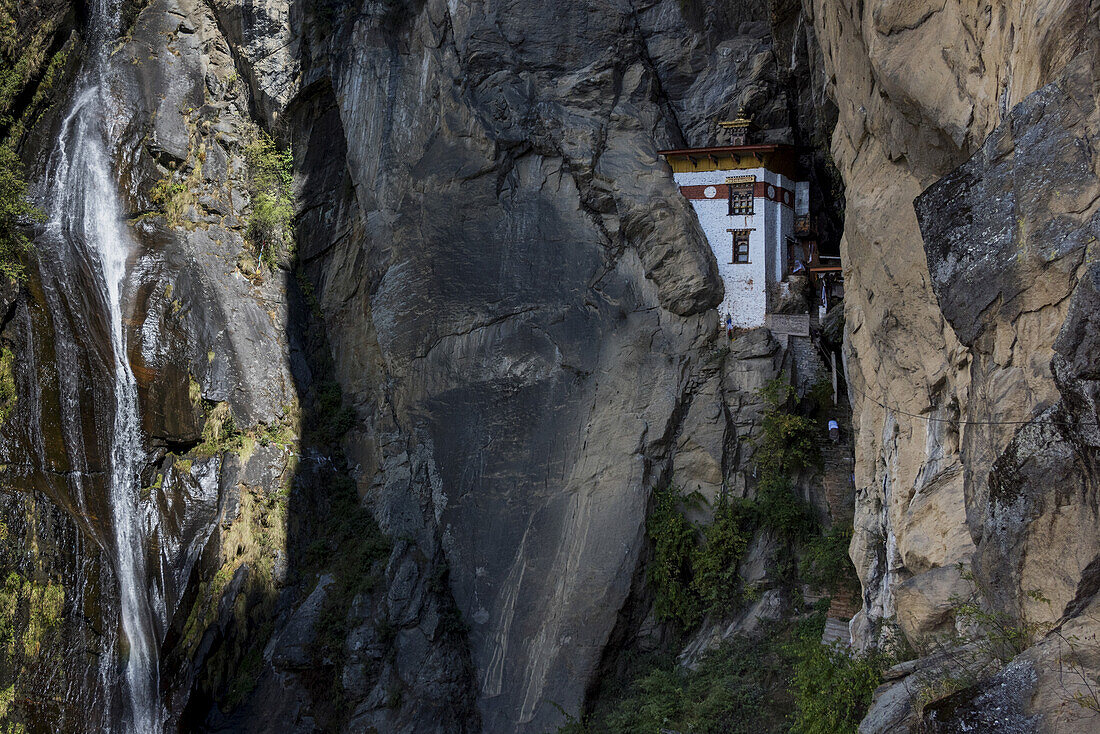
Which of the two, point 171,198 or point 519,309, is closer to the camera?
point 519,309

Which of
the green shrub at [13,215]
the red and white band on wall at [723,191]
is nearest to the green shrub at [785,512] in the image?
the red and white band on wall at [723,191]

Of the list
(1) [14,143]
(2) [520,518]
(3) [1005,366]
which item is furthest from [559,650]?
(1) [14,143]

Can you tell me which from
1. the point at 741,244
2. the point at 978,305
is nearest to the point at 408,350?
the point at 741,244

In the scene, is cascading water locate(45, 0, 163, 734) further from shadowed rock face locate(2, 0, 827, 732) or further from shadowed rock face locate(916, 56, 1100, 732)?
shadowed rock face locate(916, 56, 1100, 732)

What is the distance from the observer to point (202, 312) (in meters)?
22.6

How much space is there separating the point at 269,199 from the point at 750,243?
1288 centimetres

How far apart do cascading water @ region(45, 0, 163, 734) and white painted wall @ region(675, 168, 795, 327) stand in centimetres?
1390

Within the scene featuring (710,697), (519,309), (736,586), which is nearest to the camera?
(710,697)

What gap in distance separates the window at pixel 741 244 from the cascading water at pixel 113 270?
14.6 m

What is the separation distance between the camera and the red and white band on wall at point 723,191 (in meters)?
23.1

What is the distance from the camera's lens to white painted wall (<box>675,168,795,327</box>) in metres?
22.7

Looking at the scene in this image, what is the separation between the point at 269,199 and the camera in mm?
25328

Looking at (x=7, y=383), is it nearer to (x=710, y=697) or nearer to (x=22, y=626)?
(x=22, y=626)

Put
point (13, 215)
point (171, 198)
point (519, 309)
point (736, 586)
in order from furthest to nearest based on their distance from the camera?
1. point (171, 198)
2. point (519, 309)
3. point (13, 215)
4. point (736, 586)
